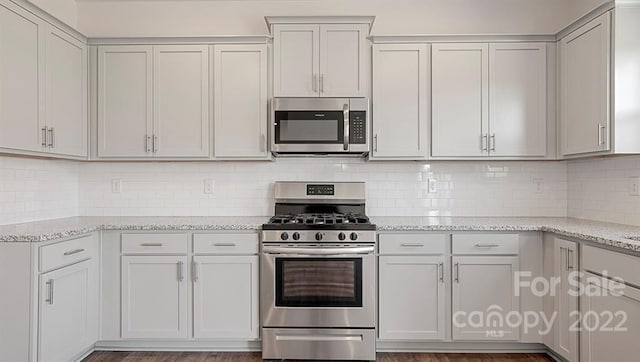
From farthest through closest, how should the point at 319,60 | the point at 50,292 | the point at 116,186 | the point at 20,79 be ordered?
the point at 116,186
the point at 319,60
the point at 20,79
the point at 50,292

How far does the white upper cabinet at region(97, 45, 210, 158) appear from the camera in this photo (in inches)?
126

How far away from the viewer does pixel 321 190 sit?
3408mm

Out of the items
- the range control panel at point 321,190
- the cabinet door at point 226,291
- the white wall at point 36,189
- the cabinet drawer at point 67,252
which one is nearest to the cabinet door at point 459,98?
the range control panel at point 321,190

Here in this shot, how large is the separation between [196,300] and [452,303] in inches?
73.0

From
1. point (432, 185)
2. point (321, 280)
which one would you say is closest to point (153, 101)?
point (321, 280)

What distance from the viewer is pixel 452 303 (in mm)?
2889

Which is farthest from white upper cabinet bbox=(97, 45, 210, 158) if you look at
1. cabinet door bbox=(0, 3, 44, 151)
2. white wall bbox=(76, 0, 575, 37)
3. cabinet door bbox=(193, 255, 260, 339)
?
cabinet door bbox=(193, 255, 260, 339)

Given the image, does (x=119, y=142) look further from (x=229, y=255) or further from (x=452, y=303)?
(x=452, y=303)

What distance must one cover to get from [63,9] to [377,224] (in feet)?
10.5

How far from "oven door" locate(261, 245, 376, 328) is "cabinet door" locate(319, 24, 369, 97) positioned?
125 cm

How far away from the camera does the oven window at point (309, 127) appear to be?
314 centimetres

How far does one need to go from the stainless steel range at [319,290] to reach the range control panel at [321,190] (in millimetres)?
598

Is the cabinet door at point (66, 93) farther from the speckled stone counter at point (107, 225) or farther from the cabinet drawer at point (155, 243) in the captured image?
the cabinet drawer at point (155, 243)

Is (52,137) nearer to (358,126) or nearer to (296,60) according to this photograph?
(296,60)
